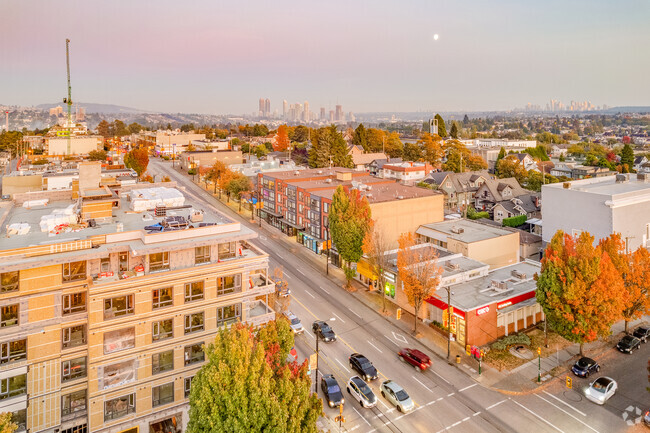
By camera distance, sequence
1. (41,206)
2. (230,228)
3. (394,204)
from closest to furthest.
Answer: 1. (230,228)
2. (41,206)
3. (394,204)

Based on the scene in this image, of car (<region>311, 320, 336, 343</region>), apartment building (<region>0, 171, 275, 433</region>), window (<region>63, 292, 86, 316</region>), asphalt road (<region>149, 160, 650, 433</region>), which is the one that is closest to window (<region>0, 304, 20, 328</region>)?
apartment building (<region>0, 171, 275, 433</region>)

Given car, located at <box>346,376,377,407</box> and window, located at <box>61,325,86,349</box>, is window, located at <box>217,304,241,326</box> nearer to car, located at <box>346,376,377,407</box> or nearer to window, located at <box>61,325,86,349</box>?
window, located at <box>61,325,86,349</box>

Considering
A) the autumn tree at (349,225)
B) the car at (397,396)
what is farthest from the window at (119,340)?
the autumn tree at (349,225)

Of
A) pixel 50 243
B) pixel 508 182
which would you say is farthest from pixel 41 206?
pixel 508 182

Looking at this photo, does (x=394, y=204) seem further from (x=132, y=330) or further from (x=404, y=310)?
(x=132, y=330)

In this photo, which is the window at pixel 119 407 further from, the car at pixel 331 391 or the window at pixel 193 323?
the car at pixel 331 391
